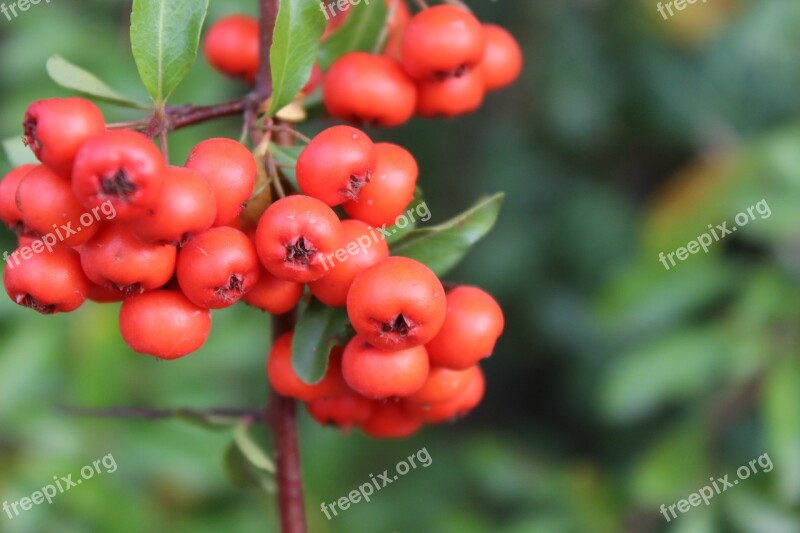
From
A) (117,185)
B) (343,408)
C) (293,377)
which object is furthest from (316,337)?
(117,185)

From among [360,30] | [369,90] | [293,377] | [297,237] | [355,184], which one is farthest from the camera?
[360,30]

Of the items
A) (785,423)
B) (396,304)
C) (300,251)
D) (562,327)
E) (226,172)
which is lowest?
(562,327)

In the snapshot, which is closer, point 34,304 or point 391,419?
point 34,304

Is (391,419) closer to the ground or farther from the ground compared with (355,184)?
closer to the ground

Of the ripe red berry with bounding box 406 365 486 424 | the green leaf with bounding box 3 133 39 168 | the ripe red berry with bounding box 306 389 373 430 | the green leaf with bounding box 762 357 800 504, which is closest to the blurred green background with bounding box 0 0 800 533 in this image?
the green leaf with bounding box 762 357 800 504

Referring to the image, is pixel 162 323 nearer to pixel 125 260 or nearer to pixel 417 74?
pixel 125 260

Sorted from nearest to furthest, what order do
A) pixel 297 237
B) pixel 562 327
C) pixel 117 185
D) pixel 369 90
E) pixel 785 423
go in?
pixel 117 185, pixel 297 237, pixel 369 90, pixel 785 423, pixel 562 327

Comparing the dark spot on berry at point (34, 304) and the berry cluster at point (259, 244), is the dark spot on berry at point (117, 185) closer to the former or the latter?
the berry cluster at point (259, 244)

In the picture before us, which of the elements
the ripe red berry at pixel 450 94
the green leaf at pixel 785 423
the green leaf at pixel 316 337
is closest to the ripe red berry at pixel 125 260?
the green leaf at pixel 316 337
